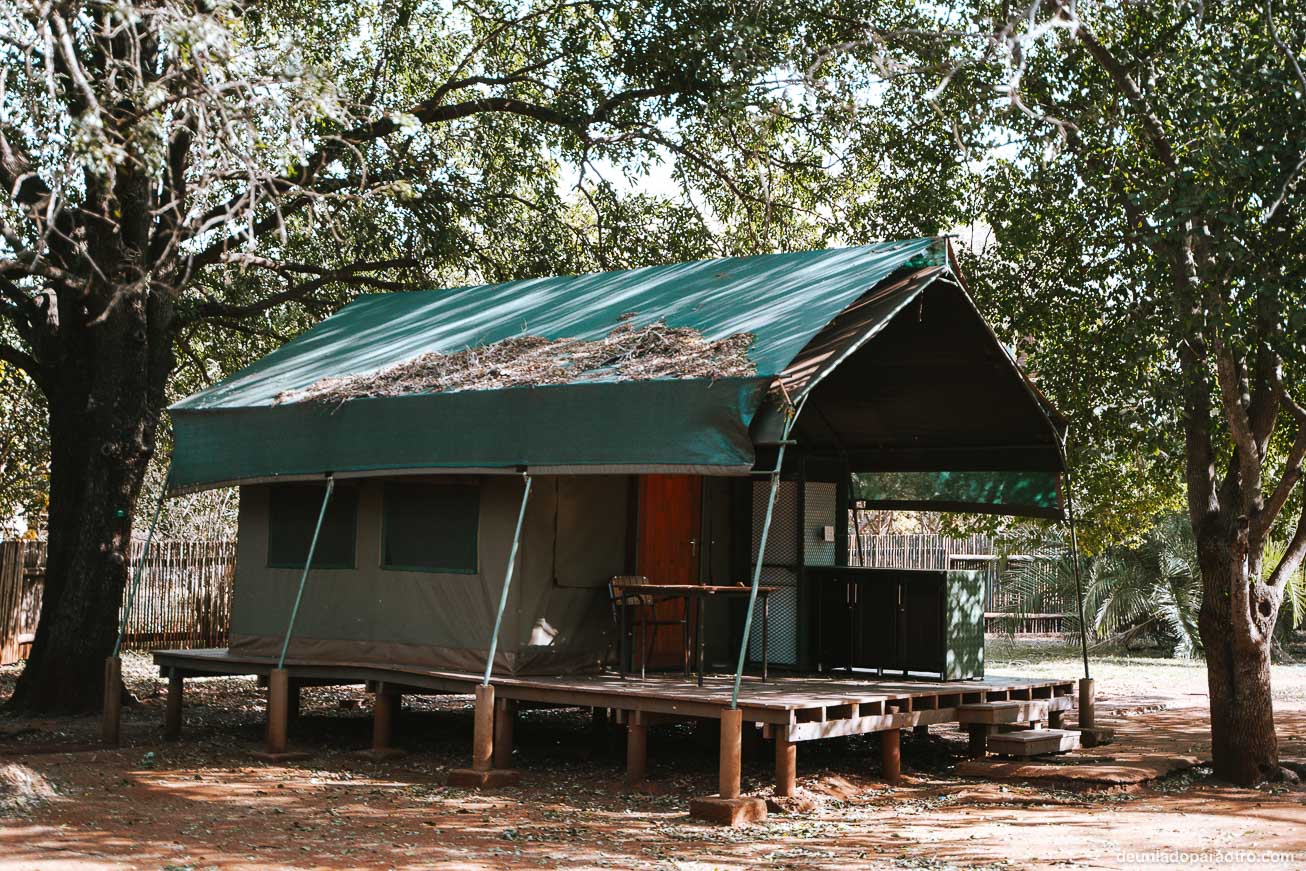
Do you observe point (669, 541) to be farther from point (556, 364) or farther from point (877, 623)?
point (556, 364)

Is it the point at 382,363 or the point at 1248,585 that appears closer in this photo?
the point at 1248,585

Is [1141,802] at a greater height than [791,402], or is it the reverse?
[791,402]

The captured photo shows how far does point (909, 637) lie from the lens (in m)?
11.8

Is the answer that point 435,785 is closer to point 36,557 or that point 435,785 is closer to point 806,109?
point 806,109

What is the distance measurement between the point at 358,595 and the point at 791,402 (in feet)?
14.4

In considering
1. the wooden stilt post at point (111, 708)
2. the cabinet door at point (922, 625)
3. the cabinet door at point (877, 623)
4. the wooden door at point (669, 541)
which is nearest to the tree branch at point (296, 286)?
the wooden stilt post at point (111, 708)

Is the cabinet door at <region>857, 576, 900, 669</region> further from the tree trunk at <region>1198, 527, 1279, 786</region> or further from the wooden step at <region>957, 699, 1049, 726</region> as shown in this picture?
the tree trunk at <region>1198, 527, 1279, 786</region>

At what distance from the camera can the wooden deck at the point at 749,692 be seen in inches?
360

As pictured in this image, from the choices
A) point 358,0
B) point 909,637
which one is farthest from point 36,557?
point 909,637

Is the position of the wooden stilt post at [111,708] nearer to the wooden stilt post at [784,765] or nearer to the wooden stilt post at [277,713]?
the wooden stilt post at [277,713]

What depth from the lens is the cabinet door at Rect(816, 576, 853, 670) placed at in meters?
12.2

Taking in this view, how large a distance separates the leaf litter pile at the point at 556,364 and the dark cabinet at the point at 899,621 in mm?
3162

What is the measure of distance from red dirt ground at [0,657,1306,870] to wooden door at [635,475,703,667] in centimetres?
92

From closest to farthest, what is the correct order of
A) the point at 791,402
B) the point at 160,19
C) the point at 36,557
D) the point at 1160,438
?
the point at 160,19 < the point at 791,402 < the point at 1160,438 < the point at 36,557
